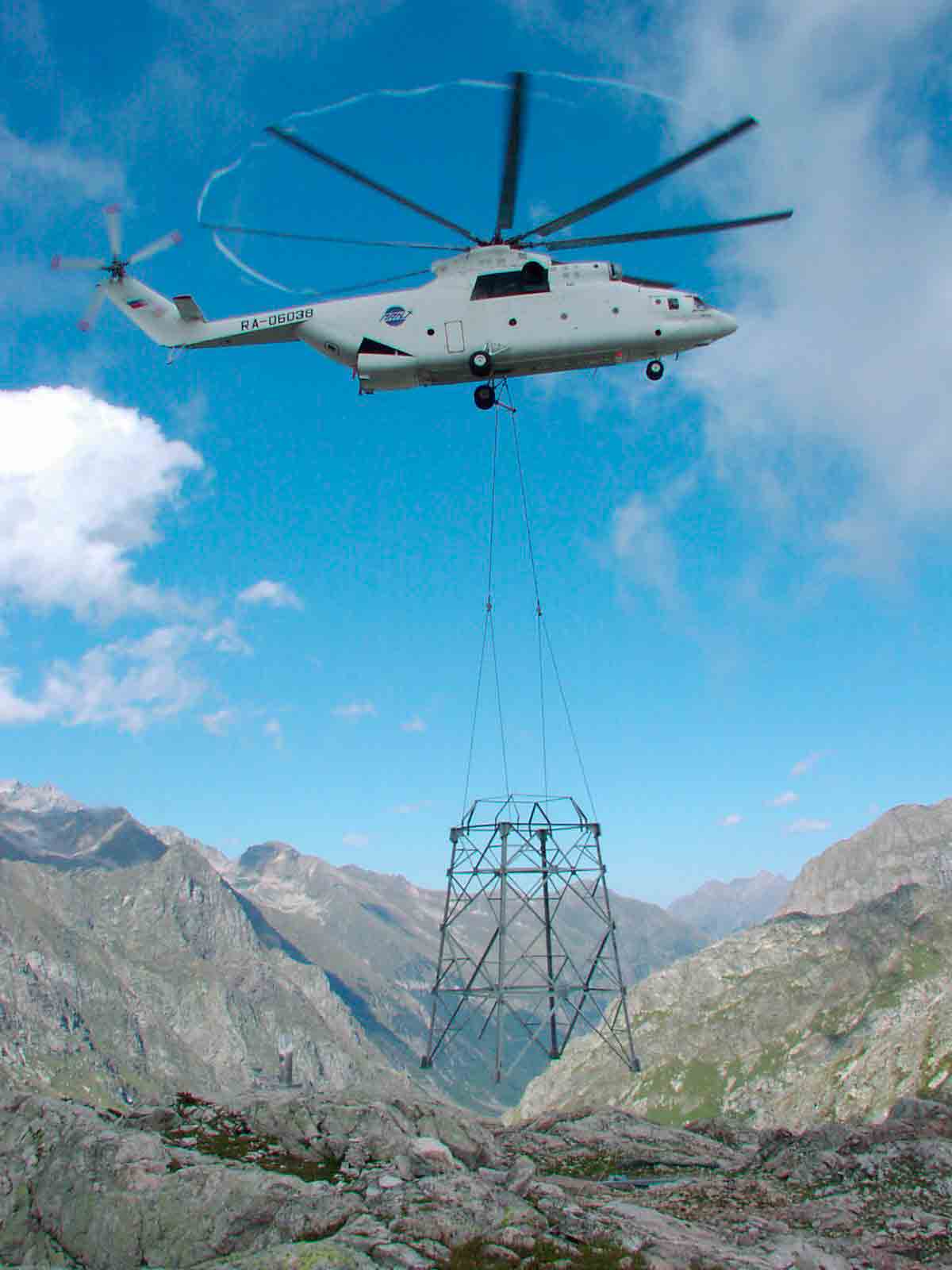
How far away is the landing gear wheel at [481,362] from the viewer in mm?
31438

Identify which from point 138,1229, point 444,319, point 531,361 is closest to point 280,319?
point 444,319

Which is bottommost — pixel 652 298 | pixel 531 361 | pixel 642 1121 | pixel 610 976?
pixel 642 1121

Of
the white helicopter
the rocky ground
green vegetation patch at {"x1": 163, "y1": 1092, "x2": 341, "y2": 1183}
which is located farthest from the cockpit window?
green vegetation patch at {"x1": 163, "y1": 1092, "x2": 341, "y2": 1183}

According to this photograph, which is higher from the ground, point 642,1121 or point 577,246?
point 577,246

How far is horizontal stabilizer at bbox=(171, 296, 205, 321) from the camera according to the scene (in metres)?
36.3

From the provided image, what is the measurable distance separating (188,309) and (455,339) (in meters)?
11.8

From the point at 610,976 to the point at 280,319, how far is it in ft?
83.6

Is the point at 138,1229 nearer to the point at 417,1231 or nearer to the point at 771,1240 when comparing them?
the point at 417,1231

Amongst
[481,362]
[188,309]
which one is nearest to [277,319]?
[188,309]

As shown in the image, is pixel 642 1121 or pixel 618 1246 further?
pixel 642 1121

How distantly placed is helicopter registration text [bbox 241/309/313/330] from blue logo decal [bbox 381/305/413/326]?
3.21 meters

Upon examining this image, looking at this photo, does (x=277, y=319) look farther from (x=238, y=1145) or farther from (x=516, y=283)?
(x=238, y=1145)

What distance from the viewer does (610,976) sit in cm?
3017

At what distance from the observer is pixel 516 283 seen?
31.9 m
